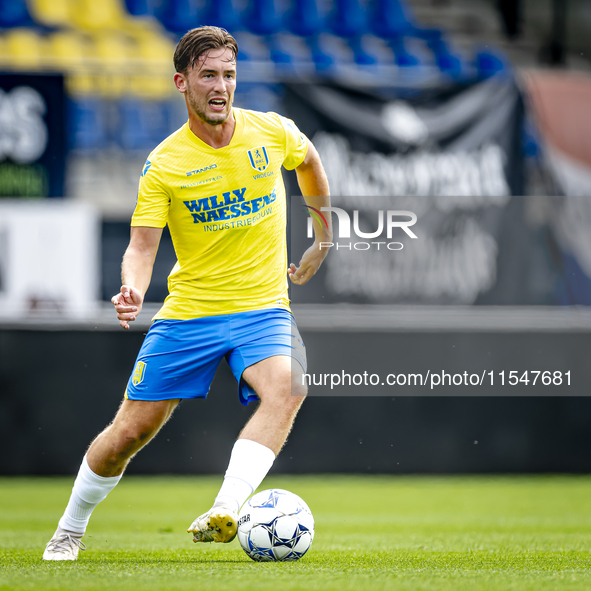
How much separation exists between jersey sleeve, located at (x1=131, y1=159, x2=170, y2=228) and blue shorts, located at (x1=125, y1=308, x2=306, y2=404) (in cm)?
48

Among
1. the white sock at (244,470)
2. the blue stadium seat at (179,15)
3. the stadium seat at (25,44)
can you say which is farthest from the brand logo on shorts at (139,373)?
the blue stadium seat at (179,15)

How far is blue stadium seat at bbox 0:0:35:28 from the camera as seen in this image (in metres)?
12.0

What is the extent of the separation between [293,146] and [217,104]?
0.50 metres

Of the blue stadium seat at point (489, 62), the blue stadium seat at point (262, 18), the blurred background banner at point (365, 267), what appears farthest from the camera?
the blue stadium seat at point (262, 18)

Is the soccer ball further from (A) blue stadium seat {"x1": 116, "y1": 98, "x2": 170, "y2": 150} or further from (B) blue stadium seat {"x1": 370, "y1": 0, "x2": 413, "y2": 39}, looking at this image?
(B) blue stadium seat {"x1": 370, "y1": 0, "x2": 413, "y2": 39}

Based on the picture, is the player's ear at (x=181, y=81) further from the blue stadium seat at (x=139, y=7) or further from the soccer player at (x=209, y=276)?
the blue stadium seat at (x=139, y=7)

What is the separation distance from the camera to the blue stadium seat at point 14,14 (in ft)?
39.4

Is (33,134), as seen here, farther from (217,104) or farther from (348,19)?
(348,19)

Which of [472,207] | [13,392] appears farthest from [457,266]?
[13,392]

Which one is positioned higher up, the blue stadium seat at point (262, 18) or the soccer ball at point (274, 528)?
the blue stadium seat at point (262, 18)

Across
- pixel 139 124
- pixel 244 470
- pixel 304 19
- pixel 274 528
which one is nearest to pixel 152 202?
pixel 244 470

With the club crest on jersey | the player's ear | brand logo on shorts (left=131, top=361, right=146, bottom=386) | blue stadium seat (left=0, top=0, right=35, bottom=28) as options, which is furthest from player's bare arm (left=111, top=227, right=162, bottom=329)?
blue stadium seat (left=0, top=0, right=35, bottom=28)

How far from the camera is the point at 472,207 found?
9.33 metres

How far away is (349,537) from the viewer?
573 cm
